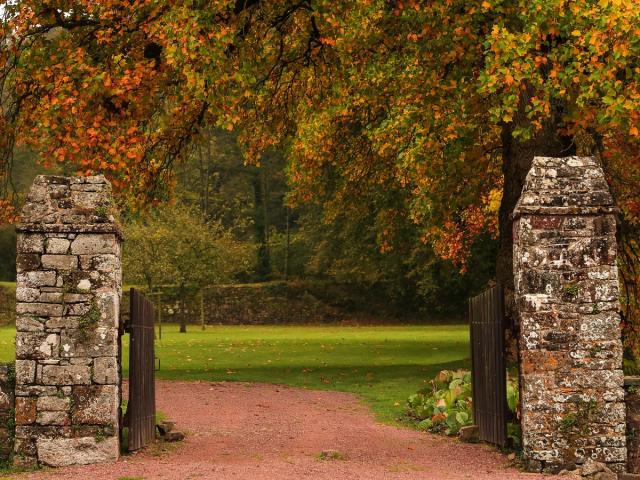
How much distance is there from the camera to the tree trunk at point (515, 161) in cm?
1589

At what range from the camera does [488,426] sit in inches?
464

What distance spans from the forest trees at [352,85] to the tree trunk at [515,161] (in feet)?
0.13

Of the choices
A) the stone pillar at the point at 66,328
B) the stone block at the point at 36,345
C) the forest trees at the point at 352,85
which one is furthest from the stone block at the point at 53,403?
the forest trees at the point at 352,85

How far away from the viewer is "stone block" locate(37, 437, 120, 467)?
1026 centimetres

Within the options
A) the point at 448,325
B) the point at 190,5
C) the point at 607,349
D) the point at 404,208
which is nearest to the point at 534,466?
the point at 607,349

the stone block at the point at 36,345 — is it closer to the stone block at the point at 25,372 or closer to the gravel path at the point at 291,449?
the stone block at the point at 25,372

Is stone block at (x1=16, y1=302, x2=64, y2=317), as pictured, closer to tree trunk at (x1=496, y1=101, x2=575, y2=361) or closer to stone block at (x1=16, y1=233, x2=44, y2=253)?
stone block at (x1=16, y1=233, x2=44, y2=253)

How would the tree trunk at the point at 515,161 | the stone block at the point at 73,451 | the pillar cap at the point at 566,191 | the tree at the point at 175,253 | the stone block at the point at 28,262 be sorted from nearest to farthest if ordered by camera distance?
the pillar cap at the point at 566,191 < the stone block at the point at 73,451 < the stone block at the point at 28,262 < the tree trunk at the point at 515,161 < the tree at the point at 175,253

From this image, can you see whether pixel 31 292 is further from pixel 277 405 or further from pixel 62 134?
pixel 277 405

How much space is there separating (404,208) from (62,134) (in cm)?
1306

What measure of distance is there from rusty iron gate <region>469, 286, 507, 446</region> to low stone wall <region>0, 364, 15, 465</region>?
5664 millimetres

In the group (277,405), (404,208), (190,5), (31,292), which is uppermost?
(190,5)

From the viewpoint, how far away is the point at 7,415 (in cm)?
1041

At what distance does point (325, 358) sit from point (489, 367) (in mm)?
15775
